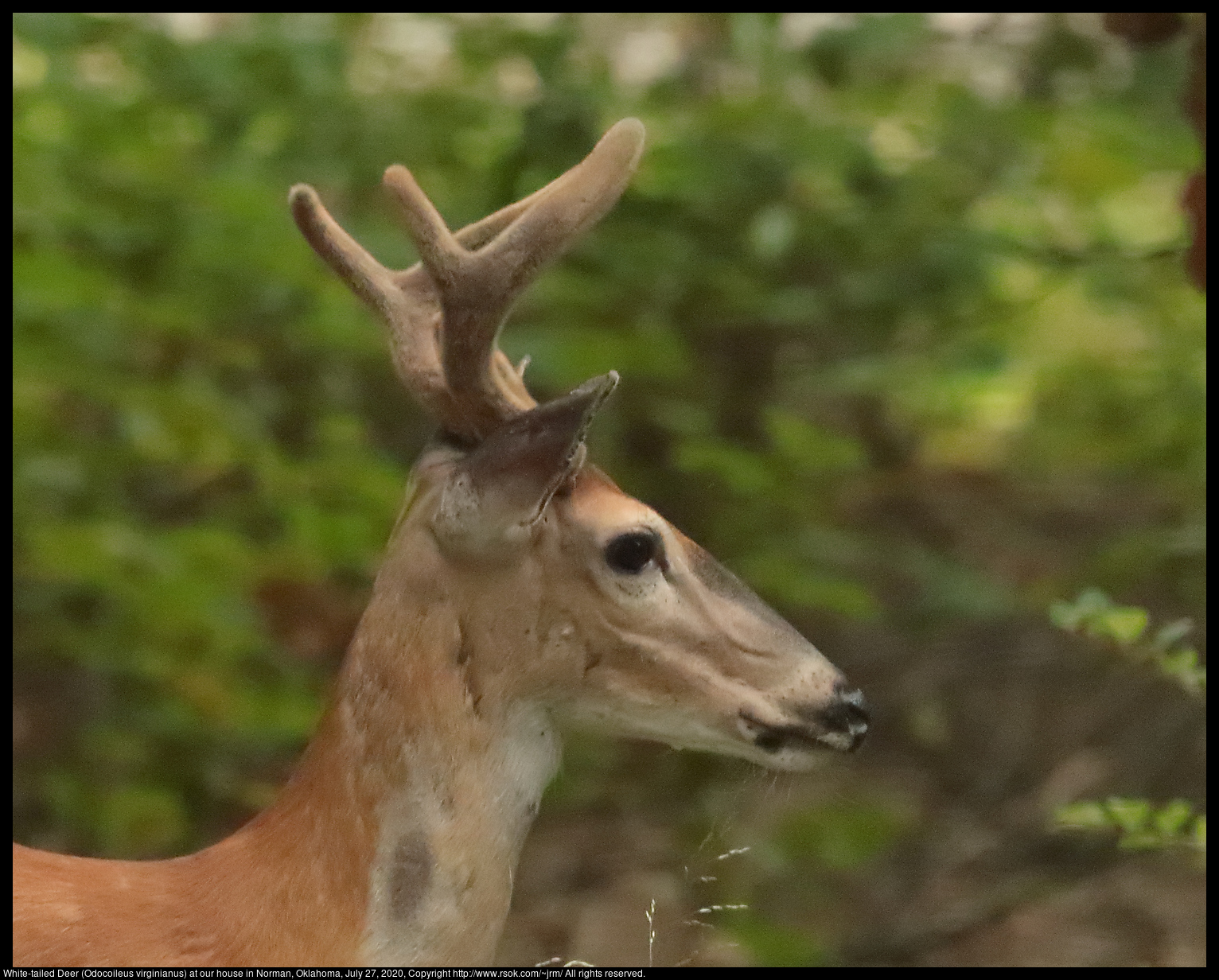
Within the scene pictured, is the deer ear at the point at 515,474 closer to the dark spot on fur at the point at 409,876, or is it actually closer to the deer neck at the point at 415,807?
the deer neck at the point at 415,807

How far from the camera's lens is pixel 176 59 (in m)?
4.57

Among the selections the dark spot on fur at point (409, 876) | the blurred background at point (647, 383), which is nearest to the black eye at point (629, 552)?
the dark spot on fur at point (409, 876)

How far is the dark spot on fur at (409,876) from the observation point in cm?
238

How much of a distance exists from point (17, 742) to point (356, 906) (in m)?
3.57

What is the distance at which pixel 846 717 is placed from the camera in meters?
2.49

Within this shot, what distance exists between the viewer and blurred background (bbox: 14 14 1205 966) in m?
4.64

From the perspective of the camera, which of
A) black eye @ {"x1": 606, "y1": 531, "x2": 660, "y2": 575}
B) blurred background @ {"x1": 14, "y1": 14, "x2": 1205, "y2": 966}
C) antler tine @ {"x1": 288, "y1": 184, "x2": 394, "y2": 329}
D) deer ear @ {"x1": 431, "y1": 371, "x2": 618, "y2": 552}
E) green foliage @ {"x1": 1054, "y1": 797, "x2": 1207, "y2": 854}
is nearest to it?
deer ear @ {"x1": 431, "y1": 371, "x2": 618, "y2": 552}

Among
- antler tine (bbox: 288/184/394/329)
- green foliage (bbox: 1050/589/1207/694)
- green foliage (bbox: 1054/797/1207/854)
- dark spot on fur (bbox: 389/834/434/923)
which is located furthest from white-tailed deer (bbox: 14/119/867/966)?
green foliage (bbox: 1054/797/1207/854)

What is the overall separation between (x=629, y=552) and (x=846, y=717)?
427mm

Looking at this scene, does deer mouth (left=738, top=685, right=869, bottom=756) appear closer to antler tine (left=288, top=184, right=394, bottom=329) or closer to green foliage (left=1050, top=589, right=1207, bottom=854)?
green foliage (left=1050, top=589, right=1207, bottom=854)

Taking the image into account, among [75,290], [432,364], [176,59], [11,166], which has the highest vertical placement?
[176,59]
